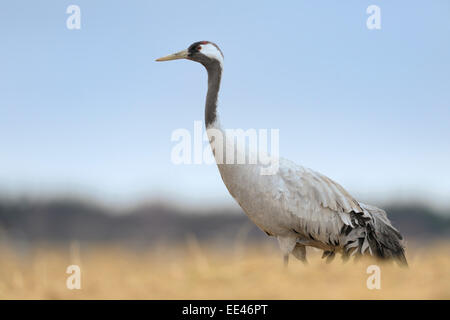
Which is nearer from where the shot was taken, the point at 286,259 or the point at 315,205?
the point at 286,259

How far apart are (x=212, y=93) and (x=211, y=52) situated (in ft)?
2.14

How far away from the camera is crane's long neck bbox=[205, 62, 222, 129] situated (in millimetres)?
6793

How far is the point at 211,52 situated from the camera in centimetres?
728

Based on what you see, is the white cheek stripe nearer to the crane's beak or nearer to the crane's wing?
the crane's beak

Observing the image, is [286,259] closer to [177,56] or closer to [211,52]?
[211,52]

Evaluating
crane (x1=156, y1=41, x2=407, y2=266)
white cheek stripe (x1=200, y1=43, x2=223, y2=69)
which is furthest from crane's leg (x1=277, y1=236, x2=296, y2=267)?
white cheek stripe (x1=200, y1=43, x2=223, y2=69)

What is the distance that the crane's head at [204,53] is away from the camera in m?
7.26

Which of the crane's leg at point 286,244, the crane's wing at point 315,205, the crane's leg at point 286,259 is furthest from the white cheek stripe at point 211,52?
the crane's leg at point 286,259

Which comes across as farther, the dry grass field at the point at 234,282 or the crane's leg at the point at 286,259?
the crane's leg at the point at 286,259

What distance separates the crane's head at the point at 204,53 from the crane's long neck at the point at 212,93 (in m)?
0.06

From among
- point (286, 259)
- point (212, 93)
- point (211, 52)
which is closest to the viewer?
point (286, 259)

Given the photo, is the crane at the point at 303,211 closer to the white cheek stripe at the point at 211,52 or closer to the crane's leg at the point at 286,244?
the crane's leg at the point at 286,244

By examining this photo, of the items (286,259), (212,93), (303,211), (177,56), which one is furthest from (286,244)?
(177,56)
